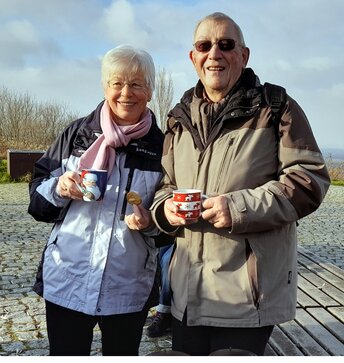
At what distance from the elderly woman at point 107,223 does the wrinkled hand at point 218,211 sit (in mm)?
382

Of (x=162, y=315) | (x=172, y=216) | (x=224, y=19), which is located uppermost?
(x=224, y=19)

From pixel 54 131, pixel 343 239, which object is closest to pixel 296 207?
pixel 343 239

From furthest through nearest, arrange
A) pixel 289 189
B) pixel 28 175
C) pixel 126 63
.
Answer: pixel 28 175, pixel 126 63, pixel 289 189

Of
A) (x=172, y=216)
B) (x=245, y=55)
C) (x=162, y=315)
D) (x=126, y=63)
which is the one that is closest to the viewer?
(x=172, y=216)

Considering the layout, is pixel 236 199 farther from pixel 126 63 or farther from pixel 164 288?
pixel 164 288

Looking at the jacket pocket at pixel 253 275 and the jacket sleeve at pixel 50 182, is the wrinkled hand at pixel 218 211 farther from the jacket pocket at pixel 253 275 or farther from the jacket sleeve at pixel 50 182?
the jacket sleeve at pixel 50 182

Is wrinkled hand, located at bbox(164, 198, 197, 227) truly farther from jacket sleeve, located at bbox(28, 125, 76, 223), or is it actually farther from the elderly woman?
jacket sleeve, located at bbox(28, 125, 76, 223)

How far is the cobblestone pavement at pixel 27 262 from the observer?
388cm

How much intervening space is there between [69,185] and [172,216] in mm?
507

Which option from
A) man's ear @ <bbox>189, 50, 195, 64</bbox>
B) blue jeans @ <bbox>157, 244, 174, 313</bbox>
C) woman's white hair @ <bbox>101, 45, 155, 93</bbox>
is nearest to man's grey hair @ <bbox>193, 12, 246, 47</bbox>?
man's ear @ <bbox>189, 50, 195, 64</bbox>

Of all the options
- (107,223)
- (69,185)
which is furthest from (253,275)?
(69,185)

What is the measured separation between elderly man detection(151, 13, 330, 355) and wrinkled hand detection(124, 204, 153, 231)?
0.09 meters

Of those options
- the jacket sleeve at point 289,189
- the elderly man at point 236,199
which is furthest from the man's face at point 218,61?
the jacket sleeve at point 289,189

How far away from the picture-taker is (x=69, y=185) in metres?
2.23
